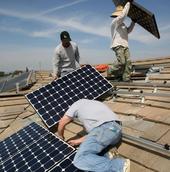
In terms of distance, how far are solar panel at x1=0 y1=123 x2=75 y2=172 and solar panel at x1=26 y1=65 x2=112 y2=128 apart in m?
0.66

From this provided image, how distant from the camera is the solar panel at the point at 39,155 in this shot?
4.76 meters

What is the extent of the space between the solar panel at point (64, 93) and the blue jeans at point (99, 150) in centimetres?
181

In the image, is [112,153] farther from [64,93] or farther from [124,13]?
[124,13]

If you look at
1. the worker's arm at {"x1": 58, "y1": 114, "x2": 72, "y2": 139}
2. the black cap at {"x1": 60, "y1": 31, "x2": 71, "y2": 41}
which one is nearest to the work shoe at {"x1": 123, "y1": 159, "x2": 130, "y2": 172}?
the worker's arm at {"x1": 58, "y1": 114, "x2": 72, "y2": 139}

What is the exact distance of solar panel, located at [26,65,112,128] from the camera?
20.8 feet

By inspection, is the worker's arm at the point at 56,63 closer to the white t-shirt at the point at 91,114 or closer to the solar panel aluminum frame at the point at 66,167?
the white t-shirt at the point at 91,114

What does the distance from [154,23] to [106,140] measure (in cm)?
484

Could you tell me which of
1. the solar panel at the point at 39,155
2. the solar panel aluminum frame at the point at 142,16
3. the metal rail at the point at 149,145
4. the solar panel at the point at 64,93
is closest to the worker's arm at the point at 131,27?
the solar panel aluminum frame at the point at 142,16

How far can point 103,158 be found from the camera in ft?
13.5

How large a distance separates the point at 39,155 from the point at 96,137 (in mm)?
1176

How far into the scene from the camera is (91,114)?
186 inches

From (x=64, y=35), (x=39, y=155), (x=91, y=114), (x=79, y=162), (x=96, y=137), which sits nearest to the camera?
(x=79, y=162)

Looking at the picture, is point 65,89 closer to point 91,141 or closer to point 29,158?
point 29,158

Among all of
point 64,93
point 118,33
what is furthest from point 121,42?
point 64,93
